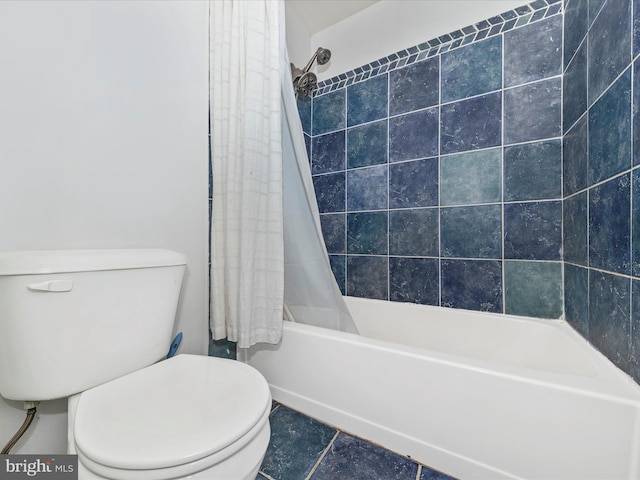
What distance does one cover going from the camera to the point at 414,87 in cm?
154

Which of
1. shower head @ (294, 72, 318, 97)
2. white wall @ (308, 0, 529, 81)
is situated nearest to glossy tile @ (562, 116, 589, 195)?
white wall @ (308, 0, 529, 81)

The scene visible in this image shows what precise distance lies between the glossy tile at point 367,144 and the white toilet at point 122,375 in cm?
127

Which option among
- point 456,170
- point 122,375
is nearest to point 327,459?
point 122,375

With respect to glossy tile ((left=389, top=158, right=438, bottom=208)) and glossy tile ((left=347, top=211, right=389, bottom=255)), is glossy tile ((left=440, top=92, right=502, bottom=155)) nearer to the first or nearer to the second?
glossy tile ((left=389, top=158, right=438, bottom=208))

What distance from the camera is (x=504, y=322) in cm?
126

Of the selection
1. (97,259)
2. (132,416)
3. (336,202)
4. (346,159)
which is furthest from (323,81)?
(132,416)

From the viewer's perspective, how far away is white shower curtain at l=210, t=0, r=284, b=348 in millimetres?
1044

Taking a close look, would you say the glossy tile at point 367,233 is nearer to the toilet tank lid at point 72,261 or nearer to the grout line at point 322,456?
the grout line at point 322,456

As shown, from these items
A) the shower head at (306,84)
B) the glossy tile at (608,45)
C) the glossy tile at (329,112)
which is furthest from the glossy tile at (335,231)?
the glossy tile at (608,45)

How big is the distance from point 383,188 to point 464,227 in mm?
510

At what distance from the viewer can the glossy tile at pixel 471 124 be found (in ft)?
4.37

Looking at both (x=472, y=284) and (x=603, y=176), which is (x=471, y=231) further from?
(x=603, y=176)

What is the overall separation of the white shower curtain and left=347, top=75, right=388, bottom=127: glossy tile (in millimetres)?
779

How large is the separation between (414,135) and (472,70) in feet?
1.33
